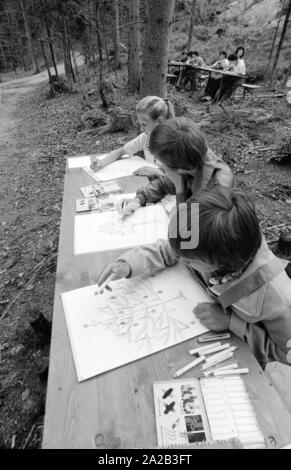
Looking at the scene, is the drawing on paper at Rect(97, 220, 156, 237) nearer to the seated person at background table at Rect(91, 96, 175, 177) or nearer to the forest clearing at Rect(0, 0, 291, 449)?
the seated person at background table at Rect(91, 96, 175, 177)

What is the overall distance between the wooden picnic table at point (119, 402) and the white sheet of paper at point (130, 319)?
0.11 feet

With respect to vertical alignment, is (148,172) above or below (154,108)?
below

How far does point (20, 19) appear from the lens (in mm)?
24781

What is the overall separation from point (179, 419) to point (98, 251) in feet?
3.07

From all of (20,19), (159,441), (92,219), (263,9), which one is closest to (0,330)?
(92,219)

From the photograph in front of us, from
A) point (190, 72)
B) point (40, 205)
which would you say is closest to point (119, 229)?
point (40, 205)

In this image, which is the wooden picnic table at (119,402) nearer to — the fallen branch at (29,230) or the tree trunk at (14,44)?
the fallen branch at (29,230)

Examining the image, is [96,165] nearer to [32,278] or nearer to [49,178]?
[32,278]

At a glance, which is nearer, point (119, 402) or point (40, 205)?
point (119, 402)

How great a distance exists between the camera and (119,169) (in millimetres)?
2625

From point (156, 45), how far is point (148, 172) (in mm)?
2302

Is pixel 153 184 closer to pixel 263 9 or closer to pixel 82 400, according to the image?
pixel 82 400

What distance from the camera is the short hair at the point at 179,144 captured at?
1.56 m

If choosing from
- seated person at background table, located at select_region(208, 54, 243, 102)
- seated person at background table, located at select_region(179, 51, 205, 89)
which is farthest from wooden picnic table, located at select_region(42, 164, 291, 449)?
seated person at background table, located at select_region(179, 51, 205, 89)
